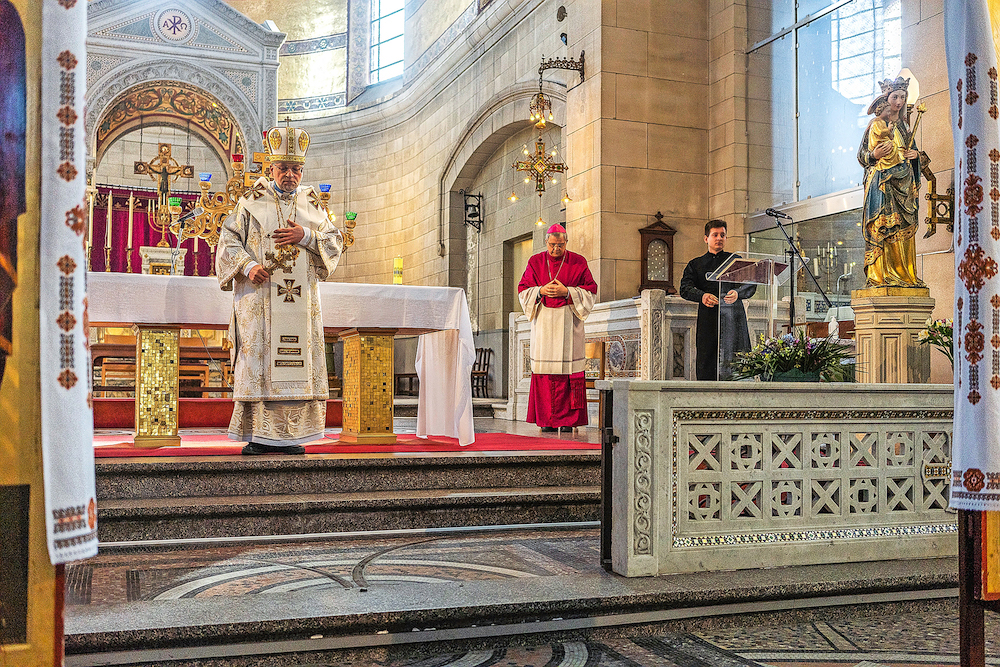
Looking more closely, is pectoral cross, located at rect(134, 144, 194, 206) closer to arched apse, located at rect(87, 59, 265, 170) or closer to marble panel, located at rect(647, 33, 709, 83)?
arched apse, located at rect(87, 59, 265, 170)

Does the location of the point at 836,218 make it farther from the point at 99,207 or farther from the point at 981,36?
the point at 99,207

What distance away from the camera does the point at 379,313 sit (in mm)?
5621

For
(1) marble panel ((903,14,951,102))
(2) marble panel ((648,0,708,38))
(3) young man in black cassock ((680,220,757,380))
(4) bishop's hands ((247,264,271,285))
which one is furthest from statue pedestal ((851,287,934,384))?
(2) marble panel ((648,0,708,38))

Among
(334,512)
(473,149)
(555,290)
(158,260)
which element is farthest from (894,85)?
(473,149)

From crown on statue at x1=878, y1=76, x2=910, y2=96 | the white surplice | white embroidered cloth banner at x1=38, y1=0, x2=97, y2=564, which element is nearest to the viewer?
white embroidered cloth banner at x1=38, y1=0, x2=97, y2=564

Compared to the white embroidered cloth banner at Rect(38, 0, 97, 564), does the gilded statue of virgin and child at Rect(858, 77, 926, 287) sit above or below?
above

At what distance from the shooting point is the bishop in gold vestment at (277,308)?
4926 mm

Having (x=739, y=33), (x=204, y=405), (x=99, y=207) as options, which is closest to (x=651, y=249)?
(x=739, y=33)

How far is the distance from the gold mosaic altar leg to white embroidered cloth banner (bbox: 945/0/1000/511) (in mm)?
4221

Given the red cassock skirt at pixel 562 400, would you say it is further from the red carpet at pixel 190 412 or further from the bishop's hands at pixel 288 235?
the bishop's hands at pixel 288 235

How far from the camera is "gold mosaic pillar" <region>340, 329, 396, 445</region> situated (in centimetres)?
556

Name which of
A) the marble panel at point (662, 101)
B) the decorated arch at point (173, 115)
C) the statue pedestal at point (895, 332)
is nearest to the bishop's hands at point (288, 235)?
the statue pedestal at point (895, 332)

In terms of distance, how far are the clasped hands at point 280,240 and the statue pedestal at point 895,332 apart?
13.3 feet

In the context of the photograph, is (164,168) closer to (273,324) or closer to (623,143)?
(273,324)
